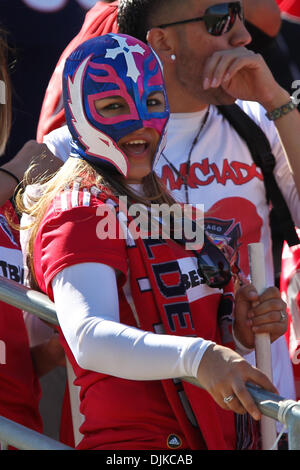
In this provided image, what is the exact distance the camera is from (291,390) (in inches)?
125

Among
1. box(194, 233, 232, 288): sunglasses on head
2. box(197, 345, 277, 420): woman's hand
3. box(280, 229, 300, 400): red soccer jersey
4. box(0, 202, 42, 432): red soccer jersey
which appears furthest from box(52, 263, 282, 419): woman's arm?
box(280, 229, 300, 400): red soccer jersey

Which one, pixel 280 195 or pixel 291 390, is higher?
pixel 280 195

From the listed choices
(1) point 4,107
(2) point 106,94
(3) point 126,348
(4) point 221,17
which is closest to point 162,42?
(4) point 221,17

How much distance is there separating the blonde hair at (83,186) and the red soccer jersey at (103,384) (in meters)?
0.09

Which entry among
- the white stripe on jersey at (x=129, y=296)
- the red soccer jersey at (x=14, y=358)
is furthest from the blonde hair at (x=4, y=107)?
the white stripe on jersey at (x=129, y=296)

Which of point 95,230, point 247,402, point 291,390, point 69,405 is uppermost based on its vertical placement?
point 95,230

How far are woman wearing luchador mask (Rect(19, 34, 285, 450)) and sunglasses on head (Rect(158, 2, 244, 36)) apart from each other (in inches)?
32.3

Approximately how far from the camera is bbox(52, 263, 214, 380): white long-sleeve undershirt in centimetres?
198

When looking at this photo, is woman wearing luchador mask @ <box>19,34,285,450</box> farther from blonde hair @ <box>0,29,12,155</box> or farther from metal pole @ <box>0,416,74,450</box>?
blonde hair @ <box>0,29,12,155</box>

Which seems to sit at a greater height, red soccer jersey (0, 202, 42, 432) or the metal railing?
the metal railing

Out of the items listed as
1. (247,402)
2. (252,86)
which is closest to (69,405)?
(247,402)

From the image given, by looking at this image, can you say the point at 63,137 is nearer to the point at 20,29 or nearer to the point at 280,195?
the point at 280,195

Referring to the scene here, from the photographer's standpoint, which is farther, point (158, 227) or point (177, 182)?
point (177, 182)
